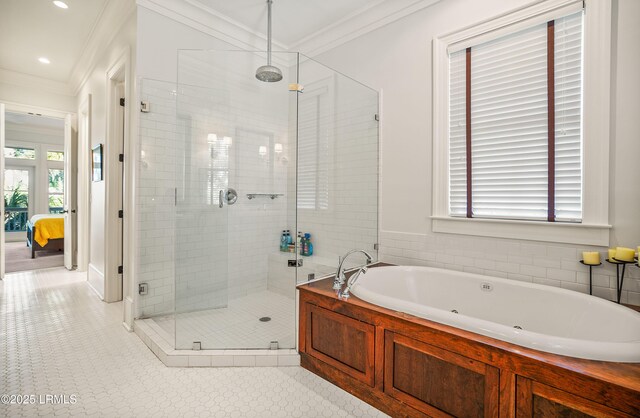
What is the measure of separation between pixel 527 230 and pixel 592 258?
39cm

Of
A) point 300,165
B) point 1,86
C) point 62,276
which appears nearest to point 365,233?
point 300,165

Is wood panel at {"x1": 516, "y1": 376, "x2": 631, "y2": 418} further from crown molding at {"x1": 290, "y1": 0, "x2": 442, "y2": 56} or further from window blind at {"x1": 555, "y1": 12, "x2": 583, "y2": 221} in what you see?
crown molding at {"x1": 290, "y1": 0, "x2": 442, "y2": 56}

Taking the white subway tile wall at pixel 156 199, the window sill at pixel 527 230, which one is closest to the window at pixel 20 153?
the white subway tile wall at pixel 156 199

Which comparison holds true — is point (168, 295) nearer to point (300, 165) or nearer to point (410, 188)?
point (300, 165)

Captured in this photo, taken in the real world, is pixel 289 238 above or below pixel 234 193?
below

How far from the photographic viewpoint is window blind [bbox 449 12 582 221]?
205cm

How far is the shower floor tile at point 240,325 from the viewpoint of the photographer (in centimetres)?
225

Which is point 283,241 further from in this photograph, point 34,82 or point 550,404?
point 34,82

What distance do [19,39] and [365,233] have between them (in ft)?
15.1

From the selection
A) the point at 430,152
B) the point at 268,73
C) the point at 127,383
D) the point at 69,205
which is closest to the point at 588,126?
the point at 430,152

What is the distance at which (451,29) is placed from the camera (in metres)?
2.53

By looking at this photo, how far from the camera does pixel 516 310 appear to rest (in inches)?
81.8

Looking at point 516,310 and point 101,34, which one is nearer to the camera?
point 516,310

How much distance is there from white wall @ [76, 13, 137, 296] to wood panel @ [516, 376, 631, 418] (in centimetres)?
353
